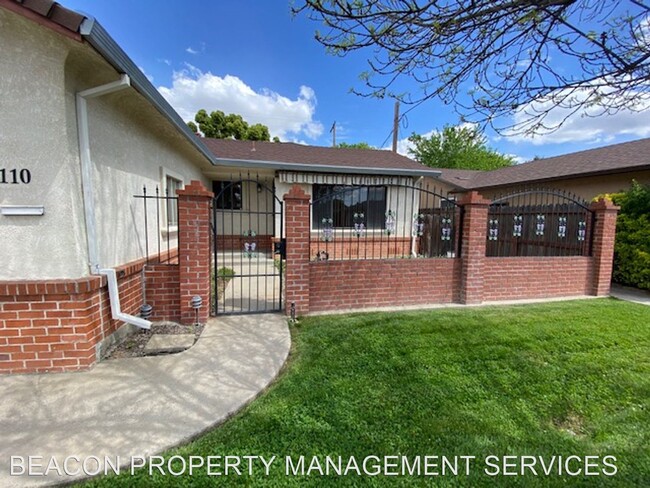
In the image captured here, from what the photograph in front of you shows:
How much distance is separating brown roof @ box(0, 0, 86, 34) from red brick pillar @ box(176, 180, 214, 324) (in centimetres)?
197

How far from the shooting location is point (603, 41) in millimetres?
2594

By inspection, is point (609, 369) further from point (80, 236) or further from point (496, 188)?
point (496, 188)

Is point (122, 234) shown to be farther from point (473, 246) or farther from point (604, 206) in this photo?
point (604, 206)

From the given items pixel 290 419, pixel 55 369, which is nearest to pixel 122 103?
pixel 55 369

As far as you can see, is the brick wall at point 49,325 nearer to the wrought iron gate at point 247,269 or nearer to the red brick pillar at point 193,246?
the red brick pillar at point 193,246

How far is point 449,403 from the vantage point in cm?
280

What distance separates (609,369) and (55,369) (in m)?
6.11

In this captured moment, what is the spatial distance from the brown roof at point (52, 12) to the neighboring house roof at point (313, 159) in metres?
6.67

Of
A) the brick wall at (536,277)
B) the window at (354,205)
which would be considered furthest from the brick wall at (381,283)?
the window at (354,205)

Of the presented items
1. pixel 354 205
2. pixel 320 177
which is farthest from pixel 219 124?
pixel 354 205

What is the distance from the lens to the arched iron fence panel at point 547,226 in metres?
6.82

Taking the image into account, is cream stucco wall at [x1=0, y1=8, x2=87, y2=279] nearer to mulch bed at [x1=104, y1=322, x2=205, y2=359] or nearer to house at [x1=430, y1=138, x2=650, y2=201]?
mulch bed at [x1=104, y1=322, x2=205, y2=359]

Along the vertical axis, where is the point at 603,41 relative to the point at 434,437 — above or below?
above

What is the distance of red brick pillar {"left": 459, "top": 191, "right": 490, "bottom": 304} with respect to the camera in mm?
5664
